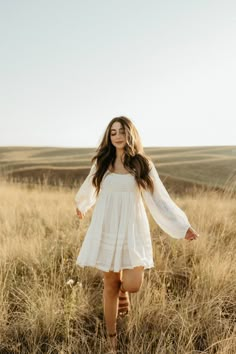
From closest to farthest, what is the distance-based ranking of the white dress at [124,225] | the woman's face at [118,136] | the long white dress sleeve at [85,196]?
the white dress at [124,225] → the woman's face at [118,136] → the long white dress sleeve at [85,196]

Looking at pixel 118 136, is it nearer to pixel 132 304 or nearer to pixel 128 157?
pixel 128 157

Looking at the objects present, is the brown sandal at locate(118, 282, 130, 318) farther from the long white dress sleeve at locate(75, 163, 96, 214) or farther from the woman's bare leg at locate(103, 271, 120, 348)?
the long white dress sleeve at locate(75, 163, 96, 214)

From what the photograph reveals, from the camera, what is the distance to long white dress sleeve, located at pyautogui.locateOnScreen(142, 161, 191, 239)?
296 centimetres

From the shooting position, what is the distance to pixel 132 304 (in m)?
3.26

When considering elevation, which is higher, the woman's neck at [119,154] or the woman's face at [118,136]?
the woman's face at [118,136]

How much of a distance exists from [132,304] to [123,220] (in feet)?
2.75

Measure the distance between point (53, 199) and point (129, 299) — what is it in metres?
5.38

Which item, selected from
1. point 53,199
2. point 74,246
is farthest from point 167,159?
point 74,246

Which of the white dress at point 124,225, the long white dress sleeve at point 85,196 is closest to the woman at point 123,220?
the white dress at point 124,225

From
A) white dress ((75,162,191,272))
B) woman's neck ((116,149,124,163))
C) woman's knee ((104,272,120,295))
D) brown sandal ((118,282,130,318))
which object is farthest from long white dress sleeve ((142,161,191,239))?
brown sandal ((118,282,130,318))

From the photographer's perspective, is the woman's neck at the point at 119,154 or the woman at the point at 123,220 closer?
the woman at the point at 123,220

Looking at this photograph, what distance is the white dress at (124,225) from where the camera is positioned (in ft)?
9.32

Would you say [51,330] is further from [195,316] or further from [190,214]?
[190,214]

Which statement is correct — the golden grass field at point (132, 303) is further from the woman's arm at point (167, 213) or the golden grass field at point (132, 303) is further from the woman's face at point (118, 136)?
the woman's face at point (118, 136)
